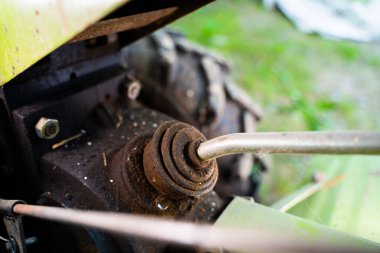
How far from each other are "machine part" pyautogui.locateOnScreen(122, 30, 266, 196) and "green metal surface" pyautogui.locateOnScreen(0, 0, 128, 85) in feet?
1.65

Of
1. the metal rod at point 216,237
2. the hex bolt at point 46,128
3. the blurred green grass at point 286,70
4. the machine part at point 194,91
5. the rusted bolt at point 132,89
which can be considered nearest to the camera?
the metal rod at point 216,237

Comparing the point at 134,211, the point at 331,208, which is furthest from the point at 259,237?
the point at 331,208

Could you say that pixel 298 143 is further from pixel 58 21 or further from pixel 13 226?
pixel 13 226

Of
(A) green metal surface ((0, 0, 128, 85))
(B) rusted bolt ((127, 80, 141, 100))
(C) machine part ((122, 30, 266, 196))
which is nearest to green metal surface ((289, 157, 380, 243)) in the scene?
(C) machine part ((122, 30, 266, 196))

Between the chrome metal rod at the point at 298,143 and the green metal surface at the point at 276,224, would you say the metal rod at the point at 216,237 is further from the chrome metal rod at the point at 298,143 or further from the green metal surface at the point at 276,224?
the green metal surface at the point at 276,224

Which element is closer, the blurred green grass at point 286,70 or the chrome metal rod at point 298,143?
the chrome metal rod at point 298,143

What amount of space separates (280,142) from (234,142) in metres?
0.07

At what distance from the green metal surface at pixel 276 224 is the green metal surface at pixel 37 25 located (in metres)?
0.36

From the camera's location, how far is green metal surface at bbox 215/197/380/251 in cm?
57

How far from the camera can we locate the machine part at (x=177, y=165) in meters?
0.55

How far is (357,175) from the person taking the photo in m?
1.04

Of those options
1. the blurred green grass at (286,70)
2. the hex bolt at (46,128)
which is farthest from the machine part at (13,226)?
the blurred green grass at (286,70)

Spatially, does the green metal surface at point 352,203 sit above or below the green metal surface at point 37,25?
below

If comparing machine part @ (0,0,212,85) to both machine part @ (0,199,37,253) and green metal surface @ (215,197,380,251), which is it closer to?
machine part @ (0,199,37,253)
